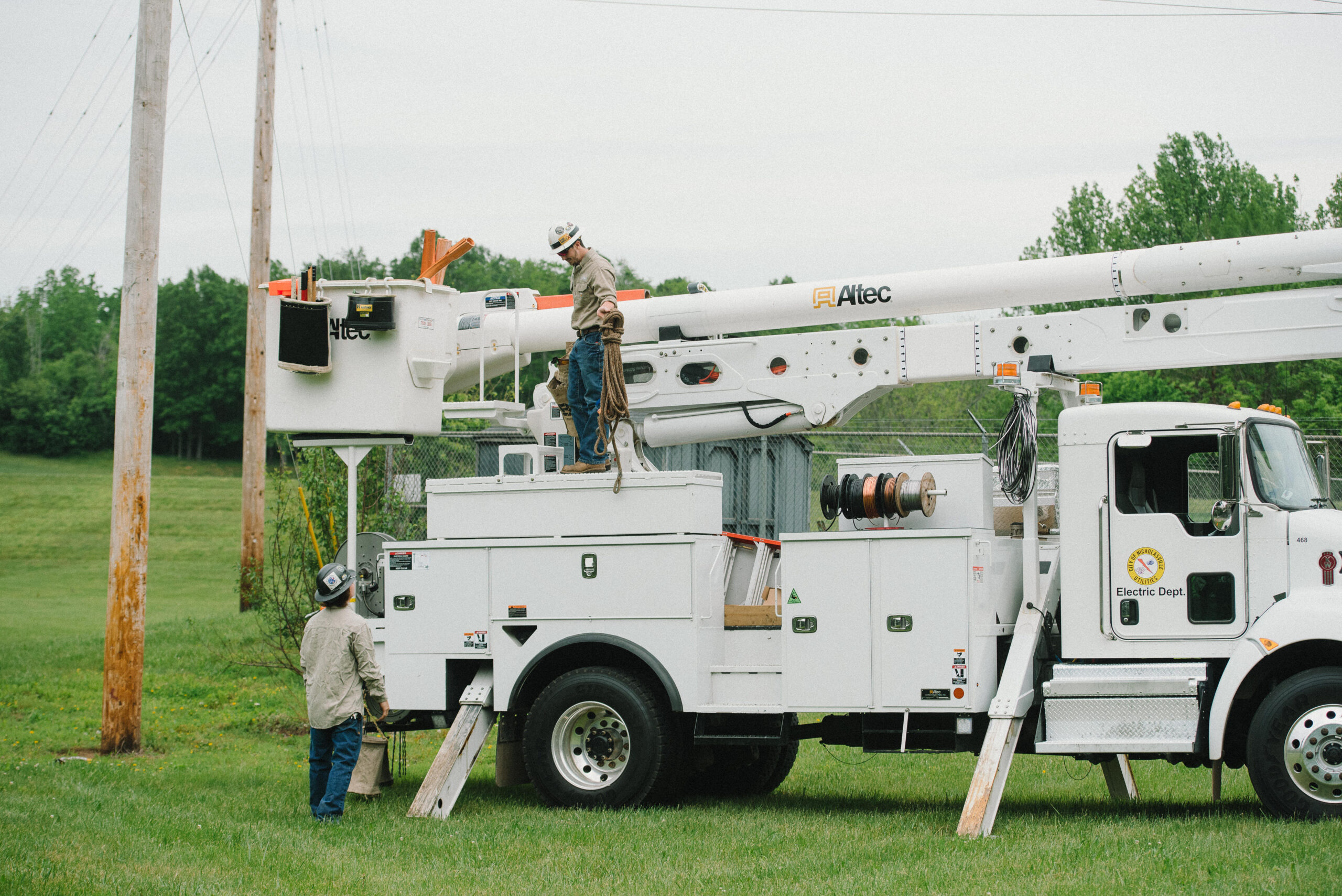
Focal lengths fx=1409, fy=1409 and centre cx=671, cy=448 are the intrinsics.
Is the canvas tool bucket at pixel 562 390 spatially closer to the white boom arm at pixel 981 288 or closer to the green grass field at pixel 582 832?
the white boom arm at pixel 981 288

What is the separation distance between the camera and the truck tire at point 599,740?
9.80 m

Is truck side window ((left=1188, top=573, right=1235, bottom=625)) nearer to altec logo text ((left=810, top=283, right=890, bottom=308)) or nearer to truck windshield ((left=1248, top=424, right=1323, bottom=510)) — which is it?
truck windshield ((left=1248, top=424, right=1323, bottom=510))

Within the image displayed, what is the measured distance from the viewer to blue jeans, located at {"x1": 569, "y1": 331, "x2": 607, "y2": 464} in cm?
1030

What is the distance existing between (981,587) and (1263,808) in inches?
88.2

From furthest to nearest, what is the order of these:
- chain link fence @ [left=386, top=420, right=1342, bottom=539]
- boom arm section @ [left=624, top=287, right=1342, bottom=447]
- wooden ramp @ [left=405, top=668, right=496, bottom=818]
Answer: chain link fence @ [left=386, top=420, right=1342, bottom=539] → wooden ramp @ [left=405, top=668, right=496, bottom=818] → boom arm section @ [left=624, top=287, right=1342, bottom=447]

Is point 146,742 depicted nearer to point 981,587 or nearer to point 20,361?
point 981,587

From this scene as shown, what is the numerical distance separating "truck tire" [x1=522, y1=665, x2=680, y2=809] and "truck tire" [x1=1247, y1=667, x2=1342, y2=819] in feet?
12.6

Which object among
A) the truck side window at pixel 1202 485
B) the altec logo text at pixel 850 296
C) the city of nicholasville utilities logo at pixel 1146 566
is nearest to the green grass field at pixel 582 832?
the city of nicholasville utilities logo at pixel 1146 566

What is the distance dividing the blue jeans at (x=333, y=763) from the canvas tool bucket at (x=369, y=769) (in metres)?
0.87

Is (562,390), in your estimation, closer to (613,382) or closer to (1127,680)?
(613,382)

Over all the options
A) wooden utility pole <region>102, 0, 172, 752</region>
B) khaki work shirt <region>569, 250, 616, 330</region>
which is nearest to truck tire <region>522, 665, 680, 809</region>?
khaki work shirt <region>569, 250, 616, 330</region>

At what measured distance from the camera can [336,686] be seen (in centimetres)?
961

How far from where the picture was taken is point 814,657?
9438 mm

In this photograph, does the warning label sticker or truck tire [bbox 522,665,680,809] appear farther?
truck tire [bbox 522,665,680,809]
